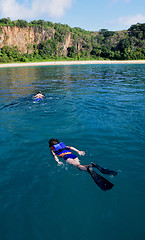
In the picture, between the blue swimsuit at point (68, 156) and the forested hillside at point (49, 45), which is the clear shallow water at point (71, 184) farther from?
the forested hillside at point (49, 45)

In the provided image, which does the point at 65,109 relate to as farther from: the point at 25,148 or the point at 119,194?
the point at 119,194

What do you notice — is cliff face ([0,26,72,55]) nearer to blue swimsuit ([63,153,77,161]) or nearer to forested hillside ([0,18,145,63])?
forested hillside ([0,18,145,63])

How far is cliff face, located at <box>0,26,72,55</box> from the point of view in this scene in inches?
4446

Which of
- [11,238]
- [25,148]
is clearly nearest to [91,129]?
[25,148]

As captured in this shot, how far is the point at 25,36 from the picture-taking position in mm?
123688

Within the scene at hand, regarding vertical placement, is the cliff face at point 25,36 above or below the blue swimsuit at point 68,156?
above

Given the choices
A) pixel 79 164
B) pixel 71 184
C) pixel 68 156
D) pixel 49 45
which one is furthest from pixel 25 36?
pixel 71 184

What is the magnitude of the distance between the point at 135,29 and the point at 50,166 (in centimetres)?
20314

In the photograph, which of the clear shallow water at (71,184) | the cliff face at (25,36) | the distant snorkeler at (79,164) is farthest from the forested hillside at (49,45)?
the distant snorkeler at (79,164)

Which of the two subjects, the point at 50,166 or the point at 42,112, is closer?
the point at 50,166

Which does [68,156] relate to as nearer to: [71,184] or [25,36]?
[71,184]

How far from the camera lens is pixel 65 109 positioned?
11.6 m

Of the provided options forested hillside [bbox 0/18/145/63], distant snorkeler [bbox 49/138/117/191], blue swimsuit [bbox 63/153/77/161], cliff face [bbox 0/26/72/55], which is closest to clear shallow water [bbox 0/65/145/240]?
distant snorkeler [bbox 49/138/117/191]

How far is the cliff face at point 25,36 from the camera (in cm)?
11294
